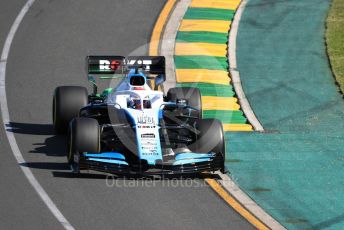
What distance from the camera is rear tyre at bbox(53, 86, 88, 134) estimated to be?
1900 cm

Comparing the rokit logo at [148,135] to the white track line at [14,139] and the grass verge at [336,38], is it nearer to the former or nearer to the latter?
the white track line at [14,139]

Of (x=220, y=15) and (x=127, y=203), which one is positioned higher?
(x=220, y=15)

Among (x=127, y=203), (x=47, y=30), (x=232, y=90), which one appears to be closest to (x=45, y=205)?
(x=127, y=203)

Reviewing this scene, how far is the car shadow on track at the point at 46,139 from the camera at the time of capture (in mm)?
18344

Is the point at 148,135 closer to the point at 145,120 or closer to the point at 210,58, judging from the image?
the point at 145,120

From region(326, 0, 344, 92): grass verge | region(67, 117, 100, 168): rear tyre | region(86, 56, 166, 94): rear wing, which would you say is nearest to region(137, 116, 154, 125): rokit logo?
region(67, 117, 100, 168): rear tyre

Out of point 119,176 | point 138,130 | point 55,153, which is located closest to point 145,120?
point 138,130

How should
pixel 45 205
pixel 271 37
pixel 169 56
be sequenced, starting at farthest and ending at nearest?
1. pixel 271 37
2. pixel 169 56
3. pixel 45 205

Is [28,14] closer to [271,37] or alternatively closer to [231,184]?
[271,37]

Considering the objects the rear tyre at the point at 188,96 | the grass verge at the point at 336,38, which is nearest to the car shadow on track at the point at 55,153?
the rear tyre at the point at 188,96

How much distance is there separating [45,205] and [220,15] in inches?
512

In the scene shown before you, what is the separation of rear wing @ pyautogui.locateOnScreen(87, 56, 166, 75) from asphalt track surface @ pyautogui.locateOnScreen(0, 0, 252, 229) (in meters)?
1.45

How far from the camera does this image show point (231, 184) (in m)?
17.2

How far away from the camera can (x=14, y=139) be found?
19.0m
